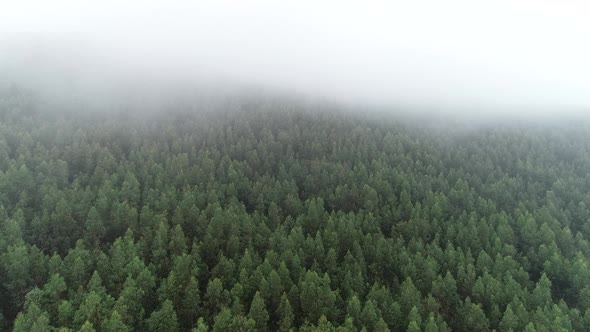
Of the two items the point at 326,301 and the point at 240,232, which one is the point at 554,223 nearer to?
the point at 326,301

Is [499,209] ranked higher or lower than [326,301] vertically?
higher

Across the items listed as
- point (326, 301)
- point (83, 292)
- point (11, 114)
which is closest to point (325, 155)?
point (326, 301)

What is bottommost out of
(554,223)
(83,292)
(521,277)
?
(83,292)

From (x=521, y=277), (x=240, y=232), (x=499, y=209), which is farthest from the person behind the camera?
(x=499, y=209)

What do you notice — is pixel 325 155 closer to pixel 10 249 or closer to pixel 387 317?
pixel 387 317

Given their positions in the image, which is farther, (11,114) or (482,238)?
(11,114)

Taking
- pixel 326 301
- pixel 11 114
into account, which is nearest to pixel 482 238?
pixel 326 301

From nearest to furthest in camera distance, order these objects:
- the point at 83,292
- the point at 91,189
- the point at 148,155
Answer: the point at 83,292 → the point at 91,189 → the point at 148,155
